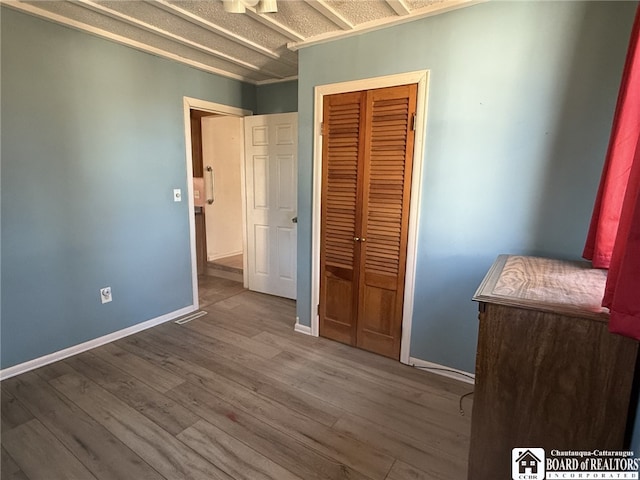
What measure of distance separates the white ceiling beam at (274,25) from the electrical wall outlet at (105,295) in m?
2.30

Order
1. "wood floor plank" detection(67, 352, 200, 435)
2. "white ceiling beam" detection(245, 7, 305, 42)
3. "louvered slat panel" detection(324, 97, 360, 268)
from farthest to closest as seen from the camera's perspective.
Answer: "louvered slat panel" detection(324, 97, 360, 268) → "white ceiling beam" detection(245, 7, 305, 42) → "wood floor plank" detection(67, 352, 200, 435)

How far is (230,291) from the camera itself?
396 centimetres

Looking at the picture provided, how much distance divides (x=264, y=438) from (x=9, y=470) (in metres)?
1.16

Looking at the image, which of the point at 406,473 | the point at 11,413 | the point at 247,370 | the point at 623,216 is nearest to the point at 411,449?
the point at 406,473

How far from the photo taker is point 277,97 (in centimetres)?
370

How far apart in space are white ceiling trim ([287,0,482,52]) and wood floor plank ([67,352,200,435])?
8.72 feet

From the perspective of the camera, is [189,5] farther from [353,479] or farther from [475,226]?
[353,479]

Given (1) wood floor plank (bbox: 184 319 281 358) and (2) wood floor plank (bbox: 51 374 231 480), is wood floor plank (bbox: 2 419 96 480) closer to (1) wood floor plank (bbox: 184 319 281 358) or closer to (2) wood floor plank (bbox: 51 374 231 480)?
Answer: (2) wood floor plank (bbox: 51 374 231 480)

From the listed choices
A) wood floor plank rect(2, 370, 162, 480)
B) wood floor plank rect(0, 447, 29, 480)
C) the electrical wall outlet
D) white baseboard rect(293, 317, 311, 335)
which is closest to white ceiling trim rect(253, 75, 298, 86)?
white baseboard rect(293, 317, 311, 335)

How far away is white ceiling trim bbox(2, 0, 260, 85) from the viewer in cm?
204

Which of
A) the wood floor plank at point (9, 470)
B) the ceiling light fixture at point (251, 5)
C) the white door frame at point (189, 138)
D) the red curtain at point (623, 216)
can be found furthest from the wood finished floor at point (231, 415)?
the ceiling light fixture at point (251, 5)

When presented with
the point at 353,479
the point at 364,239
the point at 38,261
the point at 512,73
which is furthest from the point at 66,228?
the point at 512,73

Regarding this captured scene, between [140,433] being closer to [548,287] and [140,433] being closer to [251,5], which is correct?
[548,287]

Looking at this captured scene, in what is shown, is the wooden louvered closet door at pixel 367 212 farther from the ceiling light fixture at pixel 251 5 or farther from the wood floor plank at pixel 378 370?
the ceiling light fixture at pixel 251 5
